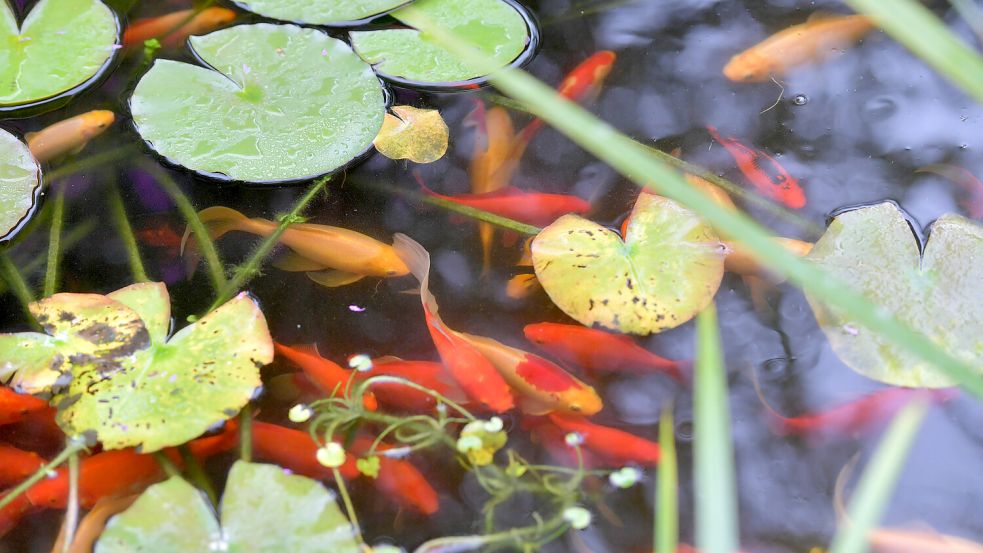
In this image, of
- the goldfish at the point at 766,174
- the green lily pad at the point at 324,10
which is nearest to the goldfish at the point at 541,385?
the goldfish at the point at 766,174

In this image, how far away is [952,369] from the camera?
0.70 m

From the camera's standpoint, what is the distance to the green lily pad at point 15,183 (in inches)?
65.2

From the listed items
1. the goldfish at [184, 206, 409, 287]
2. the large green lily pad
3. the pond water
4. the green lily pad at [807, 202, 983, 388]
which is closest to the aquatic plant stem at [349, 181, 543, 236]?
the pond water

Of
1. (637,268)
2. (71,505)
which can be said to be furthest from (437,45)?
(71,505)

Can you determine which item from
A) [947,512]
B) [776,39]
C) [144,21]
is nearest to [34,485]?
[144,21]

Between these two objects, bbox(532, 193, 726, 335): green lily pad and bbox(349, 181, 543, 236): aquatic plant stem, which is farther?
bbox(349, 181, 543, 236): aquatic plant stem

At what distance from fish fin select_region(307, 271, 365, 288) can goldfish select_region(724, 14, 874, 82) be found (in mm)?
1130

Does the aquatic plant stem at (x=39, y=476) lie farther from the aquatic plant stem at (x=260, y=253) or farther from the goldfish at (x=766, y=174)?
the goldfish at (x=766, y=174)

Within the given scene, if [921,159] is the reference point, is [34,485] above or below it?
below

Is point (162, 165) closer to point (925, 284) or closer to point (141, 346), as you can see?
point (141, 346)

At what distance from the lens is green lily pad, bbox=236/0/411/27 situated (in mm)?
2008

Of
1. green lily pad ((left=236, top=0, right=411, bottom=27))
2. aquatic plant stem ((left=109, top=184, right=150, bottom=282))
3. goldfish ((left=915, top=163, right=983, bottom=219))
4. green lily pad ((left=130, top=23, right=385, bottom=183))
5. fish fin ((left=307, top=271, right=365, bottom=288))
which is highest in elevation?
green lily pad ((left=236, top=0, right=411, bottom=27))

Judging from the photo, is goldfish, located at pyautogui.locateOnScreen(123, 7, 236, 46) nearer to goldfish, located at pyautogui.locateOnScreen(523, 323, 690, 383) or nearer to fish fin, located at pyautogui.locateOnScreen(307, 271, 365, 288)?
fish fin, located at pyautogui.locateOnScreen(307, 271, 365, 288)

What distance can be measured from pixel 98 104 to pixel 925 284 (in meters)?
1.95
